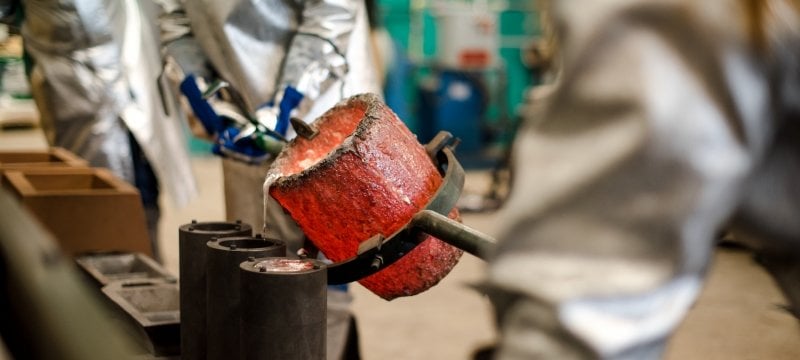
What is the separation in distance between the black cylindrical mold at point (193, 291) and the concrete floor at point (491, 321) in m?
1.73

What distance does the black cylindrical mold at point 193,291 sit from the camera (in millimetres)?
1662

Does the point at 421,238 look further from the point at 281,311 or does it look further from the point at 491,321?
the point at 491,321

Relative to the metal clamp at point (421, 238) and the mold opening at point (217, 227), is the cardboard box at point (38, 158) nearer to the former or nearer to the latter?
the mold opening at point (217, 227)

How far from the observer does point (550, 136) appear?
2.49ft

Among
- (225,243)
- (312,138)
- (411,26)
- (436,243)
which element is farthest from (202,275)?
(411,26)

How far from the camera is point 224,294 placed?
1502 millimetres

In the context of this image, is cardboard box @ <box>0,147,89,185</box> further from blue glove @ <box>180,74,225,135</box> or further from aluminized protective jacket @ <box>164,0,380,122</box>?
blue glove @ <box>180,74,225,135</box>

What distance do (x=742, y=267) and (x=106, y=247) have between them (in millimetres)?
3398

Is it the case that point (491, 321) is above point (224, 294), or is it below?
below

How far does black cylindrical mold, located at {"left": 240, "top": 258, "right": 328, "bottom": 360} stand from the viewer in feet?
4.40

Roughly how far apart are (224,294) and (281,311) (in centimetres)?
19

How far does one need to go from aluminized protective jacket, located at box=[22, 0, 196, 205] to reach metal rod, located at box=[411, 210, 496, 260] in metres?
1.85

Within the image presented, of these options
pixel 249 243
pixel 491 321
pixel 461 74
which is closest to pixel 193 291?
pixel 249 243

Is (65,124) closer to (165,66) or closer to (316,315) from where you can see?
(165,66)
